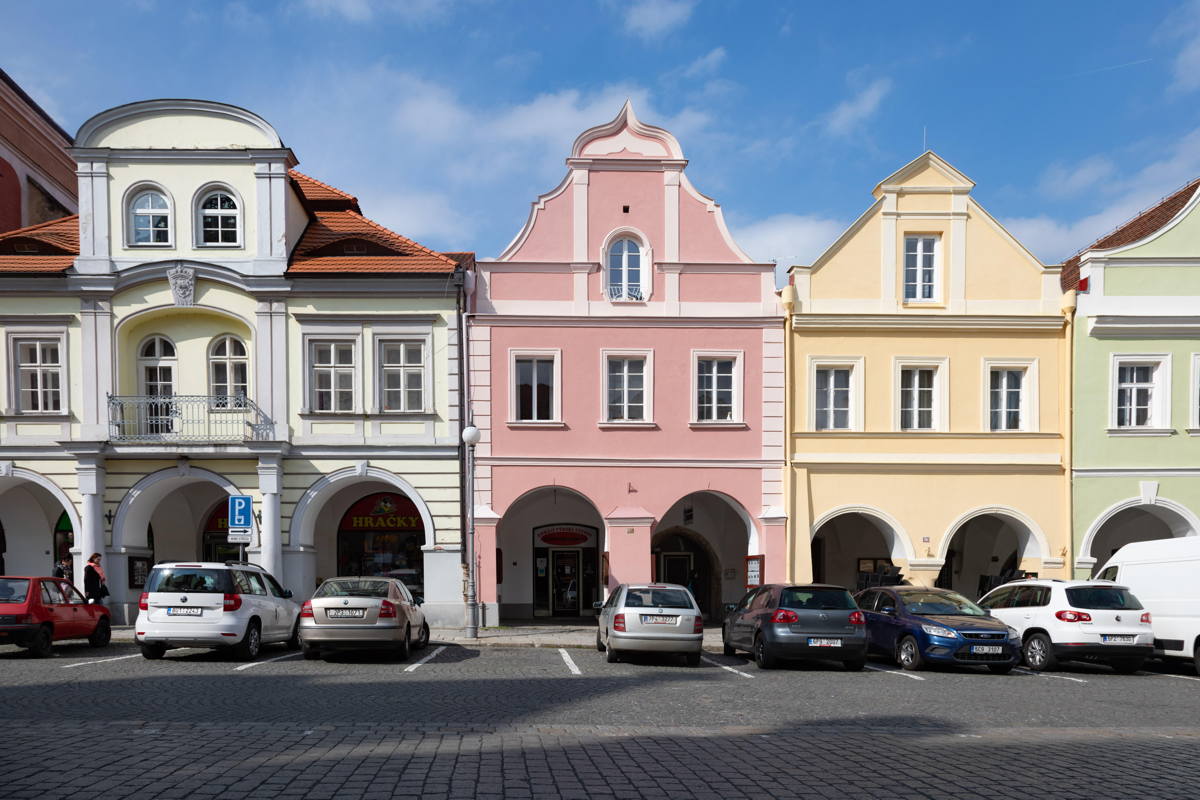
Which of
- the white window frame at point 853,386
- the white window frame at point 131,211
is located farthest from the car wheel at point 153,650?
the white window frame at point 853,386

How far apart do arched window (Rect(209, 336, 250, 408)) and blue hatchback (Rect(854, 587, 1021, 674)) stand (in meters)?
15.5

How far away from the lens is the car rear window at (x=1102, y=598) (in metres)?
17.0

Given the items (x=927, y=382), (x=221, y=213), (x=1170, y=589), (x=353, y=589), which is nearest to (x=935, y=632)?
(x=1170, y=589)

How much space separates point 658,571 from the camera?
2839 cm

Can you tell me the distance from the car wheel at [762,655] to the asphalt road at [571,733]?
1.61ft

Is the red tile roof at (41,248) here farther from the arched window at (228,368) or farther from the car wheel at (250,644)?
the car wheel at (250,644)

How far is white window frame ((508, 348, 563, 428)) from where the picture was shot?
2412 cm

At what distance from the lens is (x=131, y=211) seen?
2361 cm

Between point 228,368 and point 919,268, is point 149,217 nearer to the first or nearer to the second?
point 228,368

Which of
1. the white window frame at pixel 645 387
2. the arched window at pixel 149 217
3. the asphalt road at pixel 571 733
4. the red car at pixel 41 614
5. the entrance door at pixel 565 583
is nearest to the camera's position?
the asphalt road at pixel 571 733

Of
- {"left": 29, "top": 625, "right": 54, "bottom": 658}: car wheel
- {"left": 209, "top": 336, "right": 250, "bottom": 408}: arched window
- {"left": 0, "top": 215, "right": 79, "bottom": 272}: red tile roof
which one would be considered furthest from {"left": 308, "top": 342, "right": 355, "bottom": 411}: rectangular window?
{"left": 29, "top": 625, "right": 54, "bottom": 658}: car wheel

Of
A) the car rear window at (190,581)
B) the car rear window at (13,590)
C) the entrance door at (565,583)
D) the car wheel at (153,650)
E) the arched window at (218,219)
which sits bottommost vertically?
the entrance door at (565,583)

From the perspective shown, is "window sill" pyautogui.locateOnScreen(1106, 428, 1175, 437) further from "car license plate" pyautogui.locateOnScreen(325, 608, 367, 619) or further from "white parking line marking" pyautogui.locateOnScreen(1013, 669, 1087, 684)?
"car license plate" pyautogui.locateOnScreen(325, 608, 367, 619)

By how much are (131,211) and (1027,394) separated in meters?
22.5
